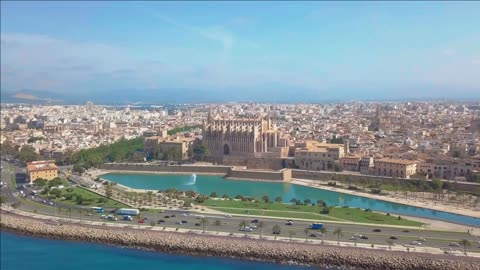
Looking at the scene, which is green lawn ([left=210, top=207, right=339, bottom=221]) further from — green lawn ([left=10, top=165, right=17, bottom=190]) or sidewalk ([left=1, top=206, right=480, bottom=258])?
green lawn ([left=10, top=165, right=17, bottom=190])

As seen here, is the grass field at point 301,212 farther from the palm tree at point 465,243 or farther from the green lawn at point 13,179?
the green lawn at point 13,179

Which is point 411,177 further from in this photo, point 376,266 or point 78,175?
point 78,175

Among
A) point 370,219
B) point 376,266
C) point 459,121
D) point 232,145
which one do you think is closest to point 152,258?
point 376,266

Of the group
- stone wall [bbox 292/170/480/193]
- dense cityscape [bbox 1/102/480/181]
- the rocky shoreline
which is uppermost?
dense cityscape [bbox 1/102/480/181]

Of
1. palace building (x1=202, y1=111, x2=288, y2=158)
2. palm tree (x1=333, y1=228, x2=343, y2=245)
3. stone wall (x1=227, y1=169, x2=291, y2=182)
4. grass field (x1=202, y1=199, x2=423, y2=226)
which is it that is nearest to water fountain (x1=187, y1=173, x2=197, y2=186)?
stone wall (x1=227, y1=169, x2=291, y2=182)

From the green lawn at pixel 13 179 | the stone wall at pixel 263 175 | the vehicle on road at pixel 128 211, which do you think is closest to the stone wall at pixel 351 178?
the stone wall at pixel 263 175
